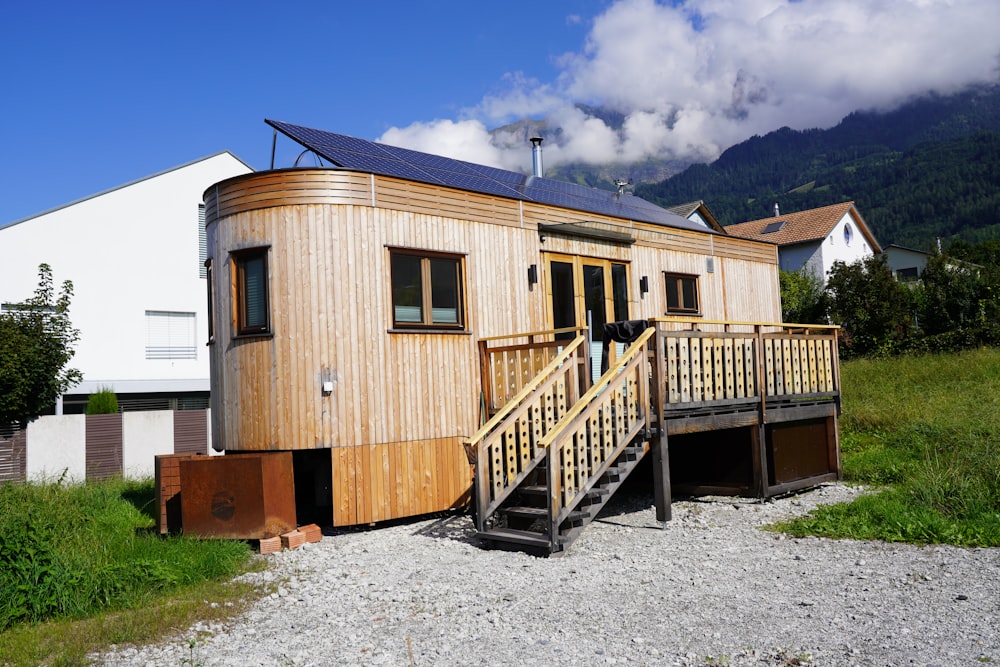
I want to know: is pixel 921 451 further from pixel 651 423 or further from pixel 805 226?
pixel 805 226

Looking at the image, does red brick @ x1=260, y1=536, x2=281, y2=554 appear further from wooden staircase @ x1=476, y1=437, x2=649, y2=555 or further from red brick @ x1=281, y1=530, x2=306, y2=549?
wooden staircase @ x1=476, y1=437, x2=649, y2=555

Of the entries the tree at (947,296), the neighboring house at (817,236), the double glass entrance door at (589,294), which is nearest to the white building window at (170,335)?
the double glass entrance door at (589,294)

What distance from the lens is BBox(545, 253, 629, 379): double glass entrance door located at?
39.2ft

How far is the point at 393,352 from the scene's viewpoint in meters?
10.0

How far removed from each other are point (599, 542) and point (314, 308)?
172 inches

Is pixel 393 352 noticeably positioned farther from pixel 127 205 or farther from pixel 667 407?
pixel 127 205

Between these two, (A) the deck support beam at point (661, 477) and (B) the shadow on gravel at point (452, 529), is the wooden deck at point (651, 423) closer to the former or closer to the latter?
(A) the deck support beam at point (661, 477)

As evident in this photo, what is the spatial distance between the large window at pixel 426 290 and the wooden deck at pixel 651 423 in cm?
70

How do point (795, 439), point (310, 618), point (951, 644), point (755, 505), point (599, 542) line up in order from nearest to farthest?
point (951, 644) < point (310, 618) < point (599, 542) < point (755, 505) < point (795, 439)

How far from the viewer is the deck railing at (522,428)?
27.7 feet

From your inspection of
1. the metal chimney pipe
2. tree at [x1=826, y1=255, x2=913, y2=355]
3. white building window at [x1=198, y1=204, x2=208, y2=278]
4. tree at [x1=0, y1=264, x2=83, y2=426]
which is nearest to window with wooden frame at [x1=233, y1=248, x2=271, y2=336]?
the metal chimney pipe

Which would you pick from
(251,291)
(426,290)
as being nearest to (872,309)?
(426,290)

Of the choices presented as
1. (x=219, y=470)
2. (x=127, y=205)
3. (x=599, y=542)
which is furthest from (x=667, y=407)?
(x=127, y=205)

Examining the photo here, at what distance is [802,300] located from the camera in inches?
1236
